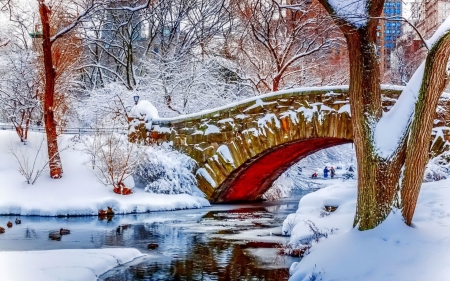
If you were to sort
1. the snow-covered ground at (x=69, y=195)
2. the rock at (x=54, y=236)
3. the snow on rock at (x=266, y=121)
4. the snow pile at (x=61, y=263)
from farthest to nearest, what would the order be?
1. the snow on rock at (x=266, y=121)
2. the snow-covered ground at (x=69, y=195)
3. the rock at (x=54, y=236)
4. the snow pile at (x=61, y=263)

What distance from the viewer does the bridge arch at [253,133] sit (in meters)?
16.8

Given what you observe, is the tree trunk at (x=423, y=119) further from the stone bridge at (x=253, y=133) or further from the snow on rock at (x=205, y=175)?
the snow on rock at (x=205, y=175)

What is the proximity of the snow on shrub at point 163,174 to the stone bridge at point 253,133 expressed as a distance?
0.49 metres

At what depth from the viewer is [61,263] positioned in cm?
873

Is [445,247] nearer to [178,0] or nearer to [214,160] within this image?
[214,160]

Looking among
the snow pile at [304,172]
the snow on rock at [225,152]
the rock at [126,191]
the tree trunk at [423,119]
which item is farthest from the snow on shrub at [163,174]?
the tree trunk at [423,119]

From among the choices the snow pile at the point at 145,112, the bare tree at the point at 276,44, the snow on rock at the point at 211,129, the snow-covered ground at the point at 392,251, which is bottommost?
the snow-covered ground at the point at 392,251

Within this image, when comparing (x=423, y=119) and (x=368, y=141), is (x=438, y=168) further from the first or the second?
(x=423, y=119)

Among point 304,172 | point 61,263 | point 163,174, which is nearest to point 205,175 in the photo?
point 163,174

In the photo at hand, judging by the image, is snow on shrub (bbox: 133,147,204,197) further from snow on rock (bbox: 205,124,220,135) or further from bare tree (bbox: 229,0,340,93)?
bare tree (bbox: 229,0,340,93)

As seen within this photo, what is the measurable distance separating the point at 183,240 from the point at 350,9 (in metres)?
6.42

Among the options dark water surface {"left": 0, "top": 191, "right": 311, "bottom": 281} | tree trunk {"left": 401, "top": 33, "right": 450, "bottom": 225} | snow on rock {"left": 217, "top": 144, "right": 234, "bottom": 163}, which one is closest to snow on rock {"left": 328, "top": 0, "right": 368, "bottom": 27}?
tree trunk {"left": 401, "top": 33, "right": 450, "bottom": 225}

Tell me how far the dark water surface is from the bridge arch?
1.57 meters

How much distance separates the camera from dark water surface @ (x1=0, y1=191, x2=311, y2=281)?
9180mm
